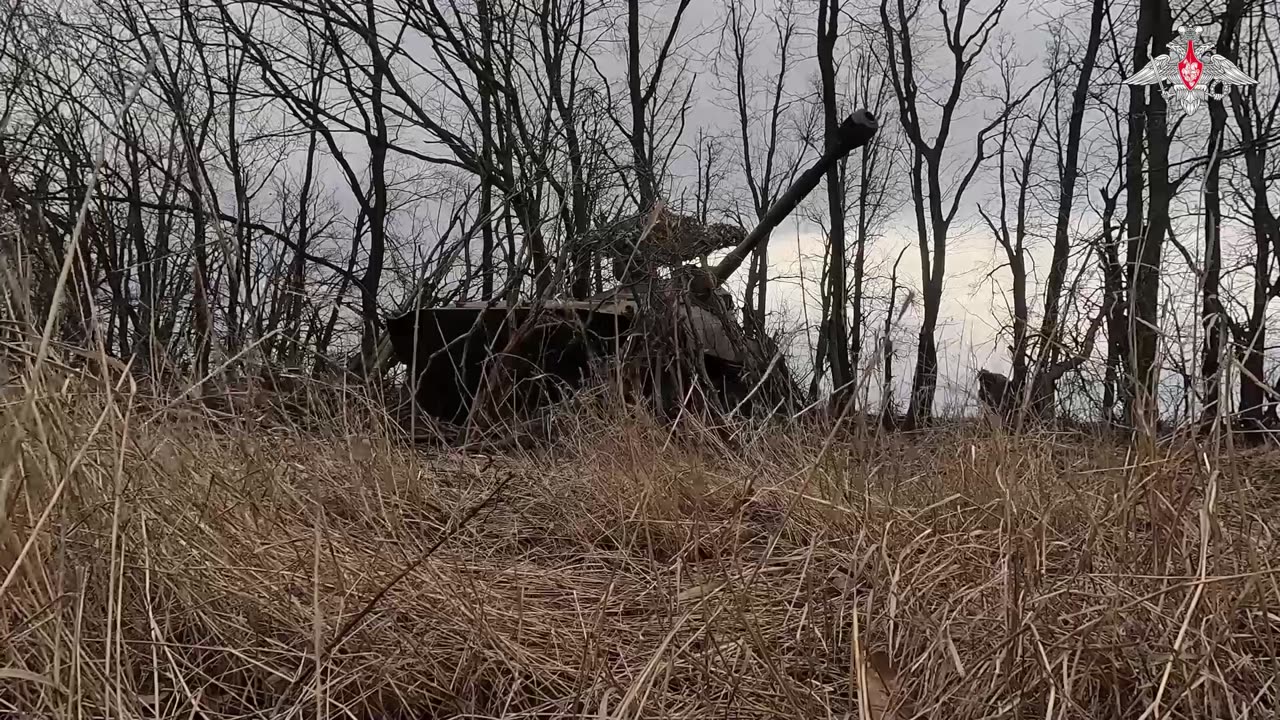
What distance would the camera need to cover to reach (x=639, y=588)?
122 centimetres

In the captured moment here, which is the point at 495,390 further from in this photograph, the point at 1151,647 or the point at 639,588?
the point at 1151,647

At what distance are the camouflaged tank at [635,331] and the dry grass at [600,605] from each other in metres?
1.14

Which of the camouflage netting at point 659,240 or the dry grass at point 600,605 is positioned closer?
the dry grass at point 600,605

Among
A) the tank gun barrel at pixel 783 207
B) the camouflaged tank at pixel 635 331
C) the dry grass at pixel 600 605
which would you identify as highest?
the tank gun barrel at pixel 783 207

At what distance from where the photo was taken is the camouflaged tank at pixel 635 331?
8.52 ft

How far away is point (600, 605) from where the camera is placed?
1008 mm

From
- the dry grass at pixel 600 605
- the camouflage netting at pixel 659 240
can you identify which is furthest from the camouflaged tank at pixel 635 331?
the dry grass at pixel 600 605

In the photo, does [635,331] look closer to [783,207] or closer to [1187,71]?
[783,207]

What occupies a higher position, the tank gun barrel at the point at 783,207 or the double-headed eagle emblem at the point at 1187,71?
the double-headed eagle emblem at the point at 1187,71

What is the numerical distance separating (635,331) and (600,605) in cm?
160

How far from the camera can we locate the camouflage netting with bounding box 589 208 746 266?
275 cm

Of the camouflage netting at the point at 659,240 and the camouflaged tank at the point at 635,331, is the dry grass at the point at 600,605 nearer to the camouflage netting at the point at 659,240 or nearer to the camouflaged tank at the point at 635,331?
the camouflaged tank at the point at 635,331

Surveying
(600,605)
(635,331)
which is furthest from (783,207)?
(600,605)

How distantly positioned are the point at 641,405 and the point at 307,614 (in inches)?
43.2
